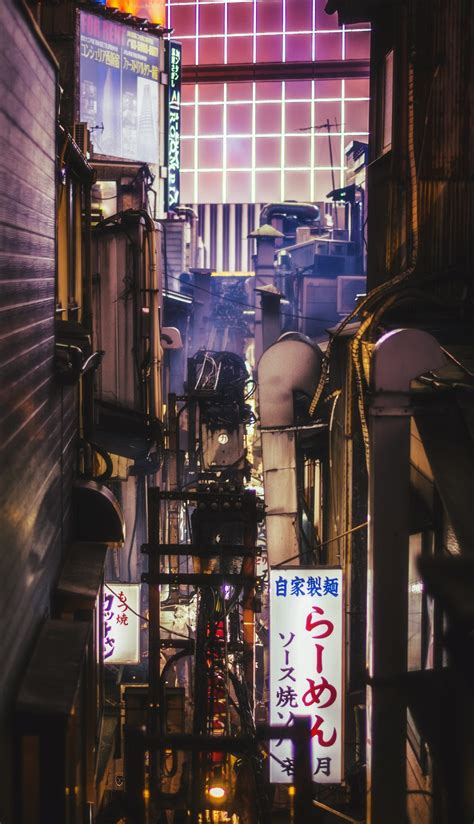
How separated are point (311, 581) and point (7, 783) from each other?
666 cm

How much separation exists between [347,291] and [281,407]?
28.6m

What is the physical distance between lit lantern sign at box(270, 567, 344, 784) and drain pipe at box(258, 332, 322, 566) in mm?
4696

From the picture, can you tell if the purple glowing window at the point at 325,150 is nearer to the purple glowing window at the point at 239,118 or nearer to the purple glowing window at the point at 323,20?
the purple glowing window at the point at 239,118

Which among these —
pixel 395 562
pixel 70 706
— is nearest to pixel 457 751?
pixel 395 562

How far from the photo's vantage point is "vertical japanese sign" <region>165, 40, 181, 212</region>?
37.8 m

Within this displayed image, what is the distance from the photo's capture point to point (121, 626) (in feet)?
62.0

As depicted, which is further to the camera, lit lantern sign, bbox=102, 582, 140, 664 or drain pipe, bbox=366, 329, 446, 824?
lit lantern sign, bbox=102, 582, 140, 664

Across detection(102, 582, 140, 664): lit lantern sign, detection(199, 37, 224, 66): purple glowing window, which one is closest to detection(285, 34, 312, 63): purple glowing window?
detection(199, 37, 224, 66): purple glowing window

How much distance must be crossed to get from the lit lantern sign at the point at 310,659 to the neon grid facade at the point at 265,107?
44953mm

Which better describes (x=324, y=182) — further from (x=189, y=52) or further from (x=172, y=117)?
(x=172, y=117)

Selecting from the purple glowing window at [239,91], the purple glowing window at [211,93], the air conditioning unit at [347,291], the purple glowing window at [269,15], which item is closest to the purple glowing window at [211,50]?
the purple glowing window at [211,93]

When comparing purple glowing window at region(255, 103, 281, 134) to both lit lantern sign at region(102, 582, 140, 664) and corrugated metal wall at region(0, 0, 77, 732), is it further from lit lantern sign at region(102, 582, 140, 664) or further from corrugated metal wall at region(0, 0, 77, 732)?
corrugated metal wall at region(0, 0, 77, 732)

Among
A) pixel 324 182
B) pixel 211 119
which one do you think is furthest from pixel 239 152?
pixel 324 182

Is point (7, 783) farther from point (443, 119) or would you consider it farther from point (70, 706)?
point (443, 119)
